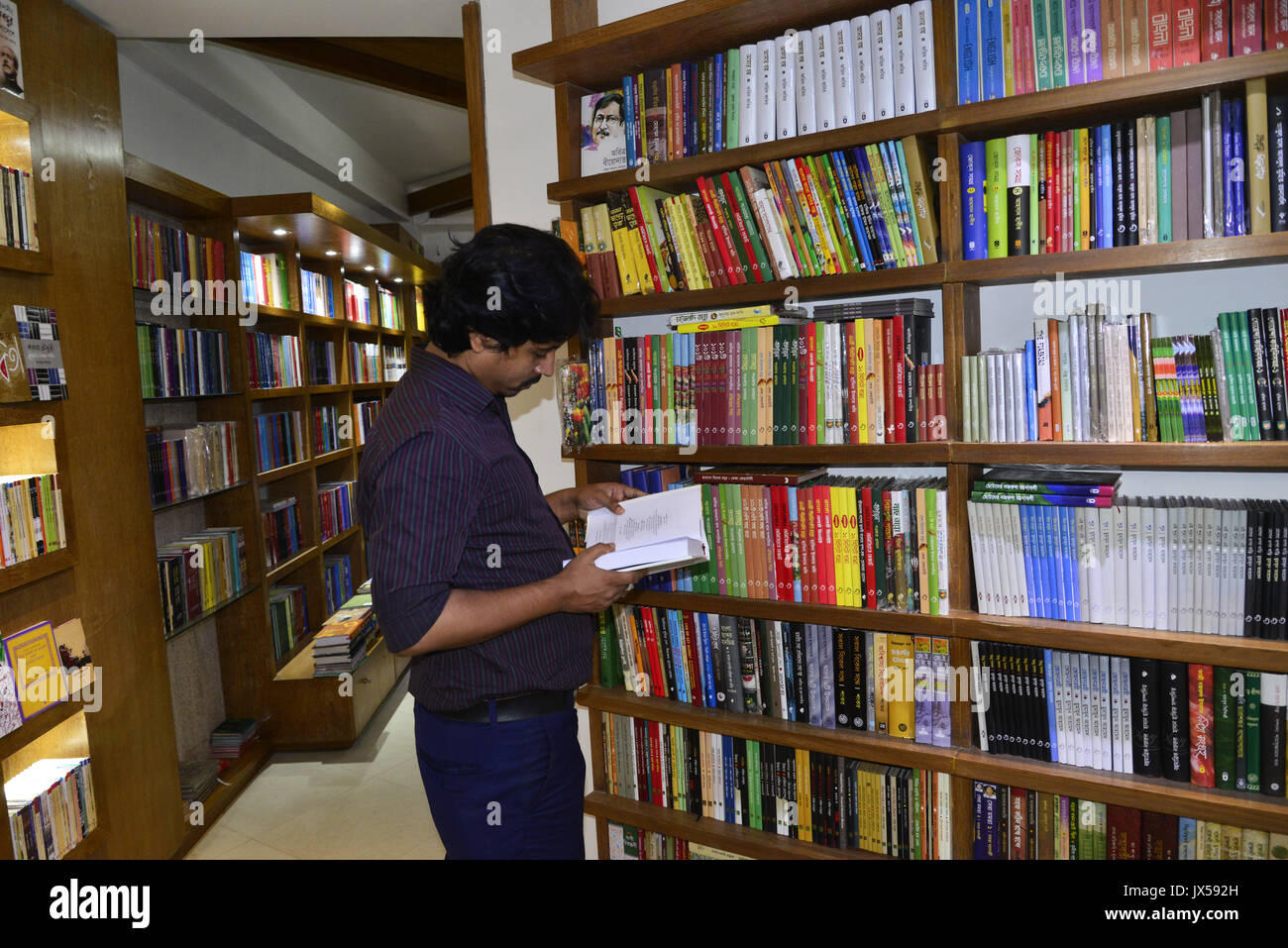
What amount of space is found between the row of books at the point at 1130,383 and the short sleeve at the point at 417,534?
998 mm

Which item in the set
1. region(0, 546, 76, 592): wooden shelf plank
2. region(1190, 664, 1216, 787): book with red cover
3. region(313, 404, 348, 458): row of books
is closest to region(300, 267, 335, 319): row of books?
region(313, 404, 348, 458): row of books

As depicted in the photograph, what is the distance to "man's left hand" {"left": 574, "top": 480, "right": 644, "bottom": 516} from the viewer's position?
1857 millimetres

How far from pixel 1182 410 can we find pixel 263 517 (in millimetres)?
3621

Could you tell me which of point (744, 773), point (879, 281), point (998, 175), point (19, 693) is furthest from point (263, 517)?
point (998, 175)

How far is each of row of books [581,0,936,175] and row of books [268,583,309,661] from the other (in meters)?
2.82

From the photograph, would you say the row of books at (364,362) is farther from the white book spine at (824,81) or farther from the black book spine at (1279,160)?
the black book spine at (1279,160)

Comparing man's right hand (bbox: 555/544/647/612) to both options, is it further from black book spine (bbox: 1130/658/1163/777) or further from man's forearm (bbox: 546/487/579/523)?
black book spine (bbox: 1130/658/1163/777)

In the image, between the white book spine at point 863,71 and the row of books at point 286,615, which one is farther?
the row of books at point 286,615

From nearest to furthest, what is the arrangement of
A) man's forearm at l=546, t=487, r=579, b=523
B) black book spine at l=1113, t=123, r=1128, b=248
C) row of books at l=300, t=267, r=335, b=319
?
black book spine at l=1113, t=123, r=1128, b=248 < man's forearm at l=546, t=487, r=579, b=523 < row of books at l=300, t=267, r=335, b=319

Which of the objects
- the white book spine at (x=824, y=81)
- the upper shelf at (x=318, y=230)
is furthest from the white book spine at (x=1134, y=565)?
the upper shelf at (x=318, y=230)

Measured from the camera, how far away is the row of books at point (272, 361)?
3.69 metres

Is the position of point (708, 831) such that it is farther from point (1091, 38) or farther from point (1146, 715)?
point (1091, 38)
